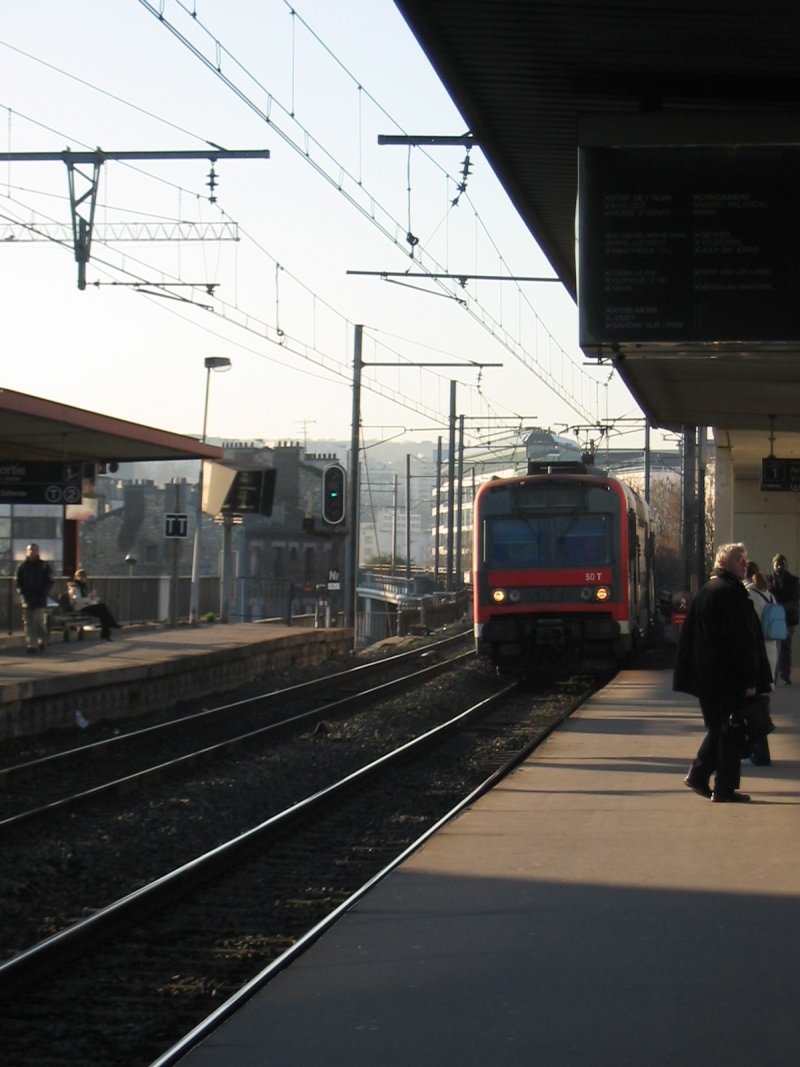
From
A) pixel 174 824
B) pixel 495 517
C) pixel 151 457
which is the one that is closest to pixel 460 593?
pixel 151 457

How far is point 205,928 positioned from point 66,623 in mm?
17588

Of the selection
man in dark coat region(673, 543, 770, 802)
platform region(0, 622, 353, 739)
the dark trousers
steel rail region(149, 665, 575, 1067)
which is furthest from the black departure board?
platform region(0, 622, 353, 739)

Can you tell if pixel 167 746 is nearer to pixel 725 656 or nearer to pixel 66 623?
pixel 725 656

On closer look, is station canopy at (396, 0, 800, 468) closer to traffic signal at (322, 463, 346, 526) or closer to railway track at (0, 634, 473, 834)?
railway track at (0, 634, 473, 834)

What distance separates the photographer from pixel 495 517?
20953 millimetres

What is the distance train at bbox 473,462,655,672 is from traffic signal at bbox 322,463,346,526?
10237 millimetres

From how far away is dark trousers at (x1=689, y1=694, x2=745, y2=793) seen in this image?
9086 mm

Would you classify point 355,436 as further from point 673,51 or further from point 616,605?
point 673,51

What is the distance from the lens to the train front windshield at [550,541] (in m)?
20.6

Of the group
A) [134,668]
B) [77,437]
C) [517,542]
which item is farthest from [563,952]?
[77,437]

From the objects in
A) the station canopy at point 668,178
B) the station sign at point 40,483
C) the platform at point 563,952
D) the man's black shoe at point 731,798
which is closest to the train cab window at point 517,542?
the station sign at point 40,483

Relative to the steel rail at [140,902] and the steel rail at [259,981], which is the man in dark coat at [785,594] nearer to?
the steel rail at [140,902]

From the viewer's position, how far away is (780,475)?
21422mm

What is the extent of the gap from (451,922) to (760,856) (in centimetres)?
212
